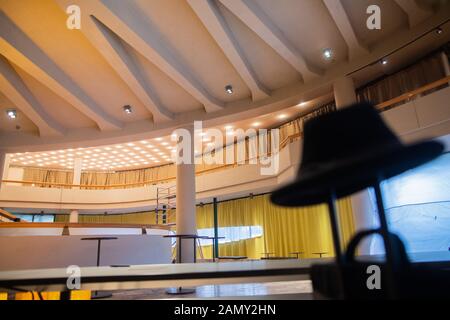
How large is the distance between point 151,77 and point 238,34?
229 centimetres

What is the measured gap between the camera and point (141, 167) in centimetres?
1677

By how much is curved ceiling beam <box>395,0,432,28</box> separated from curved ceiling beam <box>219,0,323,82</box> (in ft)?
6.15

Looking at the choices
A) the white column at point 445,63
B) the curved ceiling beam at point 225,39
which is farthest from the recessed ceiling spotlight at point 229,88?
the white column at point 445,63

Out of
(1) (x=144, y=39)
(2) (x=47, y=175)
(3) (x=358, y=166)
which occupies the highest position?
(2) (x=47, y=175)

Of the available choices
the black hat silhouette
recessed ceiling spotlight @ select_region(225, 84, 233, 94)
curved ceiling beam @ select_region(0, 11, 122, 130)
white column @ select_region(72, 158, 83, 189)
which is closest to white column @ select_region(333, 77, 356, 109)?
recessed ceiling spotlight @ select_region(225, 84, 233, 94)

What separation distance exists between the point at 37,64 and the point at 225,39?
3.50m

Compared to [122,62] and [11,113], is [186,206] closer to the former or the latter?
[122,62]

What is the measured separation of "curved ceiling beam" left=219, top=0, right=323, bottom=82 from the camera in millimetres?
4551

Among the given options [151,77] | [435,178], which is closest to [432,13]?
[435,178]

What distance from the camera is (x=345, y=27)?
5.18 metres

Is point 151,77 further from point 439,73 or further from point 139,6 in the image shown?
point 439,73

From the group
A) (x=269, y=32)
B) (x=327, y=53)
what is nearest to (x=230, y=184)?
(x=327, y=53)

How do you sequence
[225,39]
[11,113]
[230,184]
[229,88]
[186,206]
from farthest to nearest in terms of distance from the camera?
[230,184] → [186,206] → [11,113] → [229,88] → [225,39]
